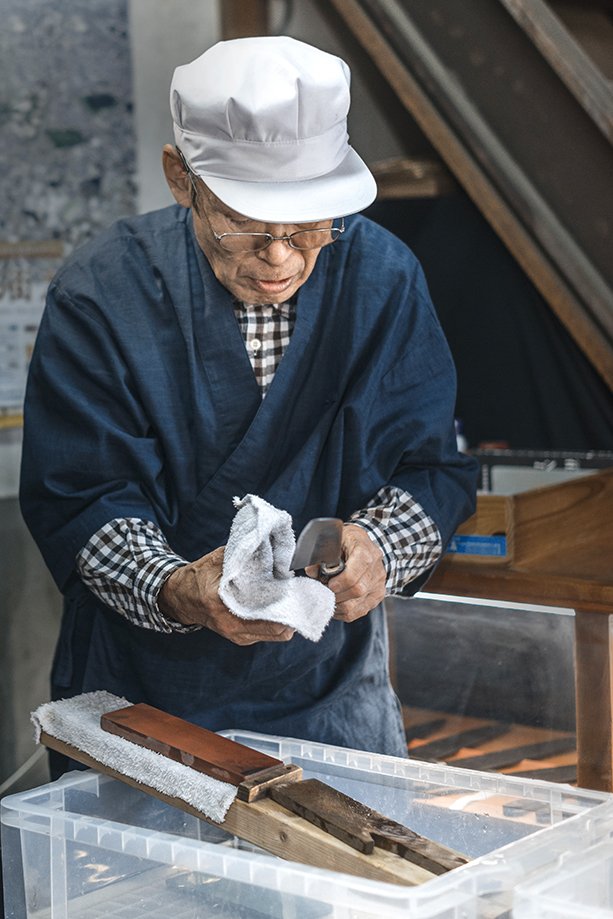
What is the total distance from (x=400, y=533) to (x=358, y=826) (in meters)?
0.47

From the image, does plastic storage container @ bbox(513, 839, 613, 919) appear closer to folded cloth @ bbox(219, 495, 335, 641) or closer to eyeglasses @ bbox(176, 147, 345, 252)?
folded cloth @ bbox(219, 495, 335, 641)

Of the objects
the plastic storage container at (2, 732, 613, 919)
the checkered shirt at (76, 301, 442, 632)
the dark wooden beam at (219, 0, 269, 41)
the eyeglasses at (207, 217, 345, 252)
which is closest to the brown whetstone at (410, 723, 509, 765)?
the checkered shirt at (76, 301, 442, 632)

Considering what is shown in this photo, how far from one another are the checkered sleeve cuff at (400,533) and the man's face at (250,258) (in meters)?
0.26

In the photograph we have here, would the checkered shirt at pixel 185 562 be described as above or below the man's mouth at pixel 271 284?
below

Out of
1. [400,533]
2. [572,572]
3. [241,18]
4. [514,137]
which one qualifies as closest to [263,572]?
[400,533]

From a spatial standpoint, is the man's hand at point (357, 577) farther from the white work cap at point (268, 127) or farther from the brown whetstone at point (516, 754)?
the brown whetstone at point (516, 754)

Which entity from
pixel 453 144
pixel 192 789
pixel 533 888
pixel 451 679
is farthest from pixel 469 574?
pixel 453 144

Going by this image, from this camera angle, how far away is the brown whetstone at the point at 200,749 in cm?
111

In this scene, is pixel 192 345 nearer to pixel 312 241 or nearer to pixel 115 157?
pixel 312 241

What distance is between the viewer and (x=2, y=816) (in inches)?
45.0

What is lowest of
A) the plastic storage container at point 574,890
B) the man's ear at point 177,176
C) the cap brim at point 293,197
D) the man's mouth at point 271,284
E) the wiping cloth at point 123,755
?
the plastic storage container at point 574,890

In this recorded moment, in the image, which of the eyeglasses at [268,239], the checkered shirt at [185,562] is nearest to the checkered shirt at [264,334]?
the checkered shirt at [185,562]

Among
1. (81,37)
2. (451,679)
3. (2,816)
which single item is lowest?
(451,679)

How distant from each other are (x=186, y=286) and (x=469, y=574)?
1.82 ft
